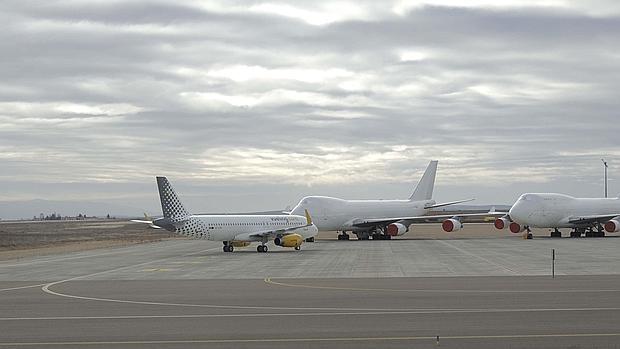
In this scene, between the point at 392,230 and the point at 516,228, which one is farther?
the point at 516,228

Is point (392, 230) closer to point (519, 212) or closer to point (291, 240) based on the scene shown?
point (519, 212)

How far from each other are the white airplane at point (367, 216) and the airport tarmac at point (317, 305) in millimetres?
39563

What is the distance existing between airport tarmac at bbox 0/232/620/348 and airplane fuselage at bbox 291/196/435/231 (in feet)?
129

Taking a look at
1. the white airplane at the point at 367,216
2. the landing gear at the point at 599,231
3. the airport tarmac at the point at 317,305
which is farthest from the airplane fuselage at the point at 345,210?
the airport tarmac at the point at 317,305

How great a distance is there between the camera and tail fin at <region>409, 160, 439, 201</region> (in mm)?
95906

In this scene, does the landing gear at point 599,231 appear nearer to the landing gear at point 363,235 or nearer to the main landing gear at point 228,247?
the landing gear at point 363,235

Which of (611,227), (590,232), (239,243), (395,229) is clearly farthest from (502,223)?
(239,243)

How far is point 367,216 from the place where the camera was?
285 feet

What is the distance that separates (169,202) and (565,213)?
1853 inches

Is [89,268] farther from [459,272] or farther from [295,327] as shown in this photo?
[295,327]

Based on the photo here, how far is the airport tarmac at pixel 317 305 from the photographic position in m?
18.0

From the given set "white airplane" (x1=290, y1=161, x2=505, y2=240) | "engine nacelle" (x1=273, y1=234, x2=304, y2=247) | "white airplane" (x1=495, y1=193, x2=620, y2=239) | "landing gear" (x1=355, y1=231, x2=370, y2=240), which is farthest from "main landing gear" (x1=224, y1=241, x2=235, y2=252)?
"white airplane" (x1=495, y1=193, x2=620, y2=239)

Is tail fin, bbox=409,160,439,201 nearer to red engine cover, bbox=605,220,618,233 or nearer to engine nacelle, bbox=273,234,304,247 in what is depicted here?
red engine cover, bbox=605,220,618,233

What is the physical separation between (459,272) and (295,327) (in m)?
18.8
